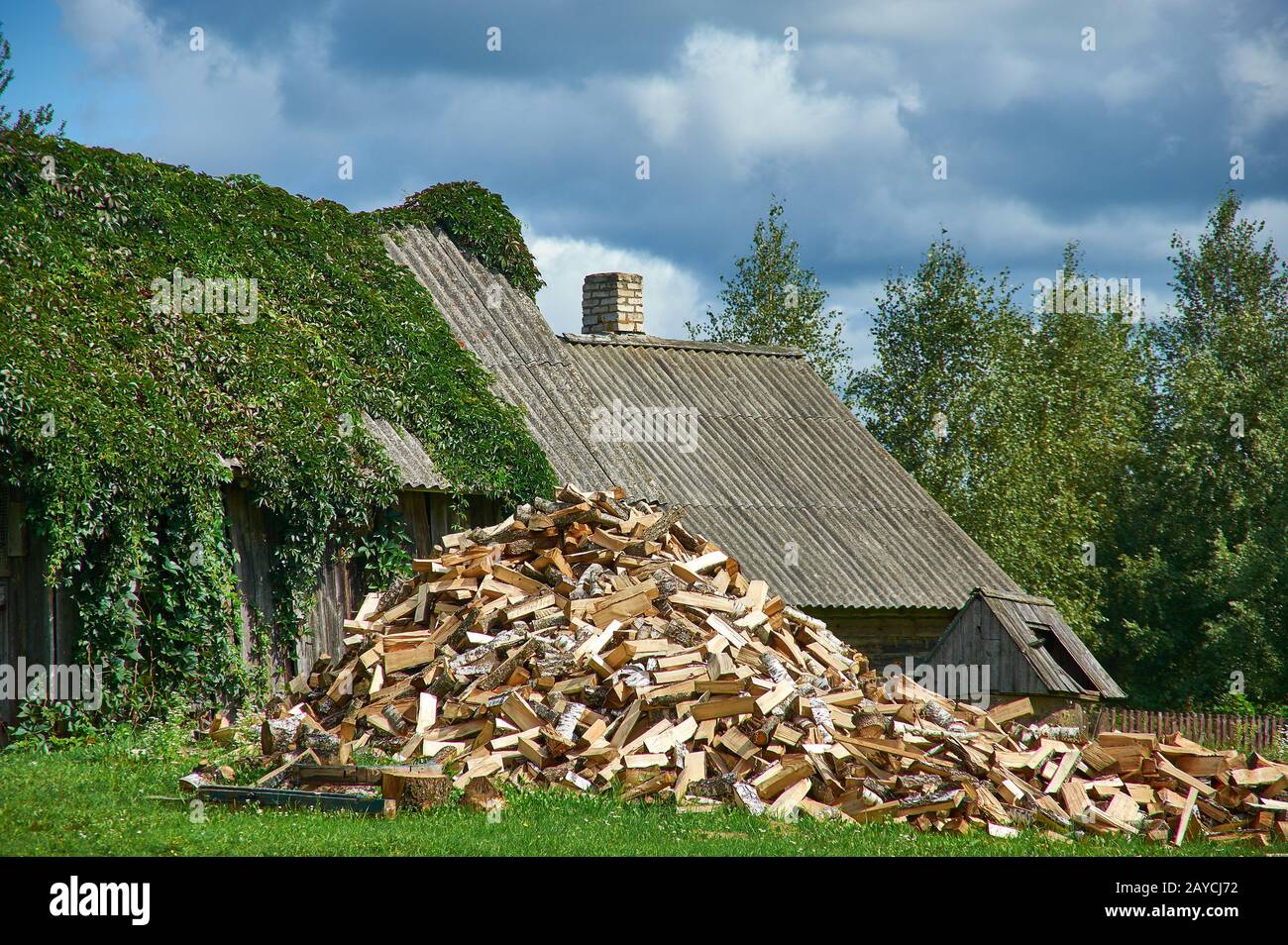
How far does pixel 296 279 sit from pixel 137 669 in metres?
5.23

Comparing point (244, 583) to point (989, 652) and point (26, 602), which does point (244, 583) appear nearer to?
point (26, 602)

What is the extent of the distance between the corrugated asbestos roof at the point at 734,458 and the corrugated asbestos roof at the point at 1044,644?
Answer: 10.7ft

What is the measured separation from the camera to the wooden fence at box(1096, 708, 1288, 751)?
1858cm

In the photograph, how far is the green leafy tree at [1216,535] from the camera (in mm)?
27422

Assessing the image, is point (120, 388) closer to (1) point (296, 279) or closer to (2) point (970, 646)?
(1) point (296, 279)

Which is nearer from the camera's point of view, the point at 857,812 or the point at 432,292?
the point at 857,812

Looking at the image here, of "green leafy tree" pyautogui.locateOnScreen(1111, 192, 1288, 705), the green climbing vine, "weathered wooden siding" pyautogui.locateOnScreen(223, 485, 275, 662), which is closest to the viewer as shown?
the green climbing vine

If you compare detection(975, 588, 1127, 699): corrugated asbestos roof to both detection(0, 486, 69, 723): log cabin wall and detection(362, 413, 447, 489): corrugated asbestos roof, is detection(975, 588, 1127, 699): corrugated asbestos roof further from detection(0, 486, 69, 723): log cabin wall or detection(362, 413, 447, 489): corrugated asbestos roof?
detection(0, 486, 69, 723): log cabin wall

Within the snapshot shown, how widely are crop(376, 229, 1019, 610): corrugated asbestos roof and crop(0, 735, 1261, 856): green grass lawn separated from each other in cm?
759

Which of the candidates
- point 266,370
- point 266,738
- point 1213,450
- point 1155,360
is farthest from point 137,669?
point 1155,360

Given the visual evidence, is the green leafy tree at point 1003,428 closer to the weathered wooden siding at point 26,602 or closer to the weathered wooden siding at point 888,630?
the weathered wooden siding at point 888,630

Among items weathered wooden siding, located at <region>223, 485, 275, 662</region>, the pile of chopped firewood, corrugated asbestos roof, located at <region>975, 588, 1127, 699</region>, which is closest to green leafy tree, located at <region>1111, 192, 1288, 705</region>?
corrugated asbestos roof, located at <region>975, 588, 1127, 699</region>

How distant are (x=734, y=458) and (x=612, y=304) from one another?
4.59 metres
